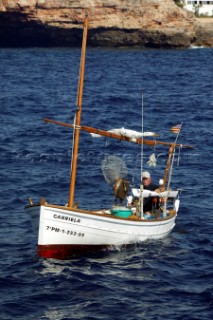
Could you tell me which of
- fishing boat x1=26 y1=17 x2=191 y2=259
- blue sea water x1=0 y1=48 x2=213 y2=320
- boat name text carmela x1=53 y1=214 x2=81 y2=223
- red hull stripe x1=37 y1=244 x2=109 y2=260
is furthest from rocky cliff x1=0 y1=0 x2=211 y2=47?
boat name text carmela x1=53 y1=214 x2=81 y2=223

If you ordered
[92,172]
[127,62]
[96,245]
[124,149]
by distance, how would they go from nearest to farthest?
[96,245] < [92,172] < [124,149] < [127,62]

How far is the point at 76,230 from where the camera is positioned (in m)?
27.6

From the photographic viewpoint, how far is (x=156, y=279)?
26359mm

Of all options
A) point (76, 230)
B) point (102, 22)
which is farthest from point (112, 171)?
point (102, 22)

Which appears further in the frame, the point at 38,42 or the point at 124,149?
the point at 38,42

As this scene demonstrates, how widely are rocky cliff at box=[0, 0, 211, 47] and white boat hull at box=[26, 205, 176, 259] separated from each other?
95.2 m

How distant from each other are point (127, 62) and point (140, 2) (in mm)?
25671

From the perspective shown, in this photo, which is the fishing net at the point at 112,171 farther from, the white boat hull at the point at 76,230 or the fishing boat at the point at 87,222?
the white boat hull at the point at 76,230

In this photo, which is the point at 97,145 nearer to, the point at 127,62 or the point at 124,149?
the point at 124,149

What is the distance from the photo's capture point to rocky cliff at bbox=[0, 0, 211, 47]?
4806 inches

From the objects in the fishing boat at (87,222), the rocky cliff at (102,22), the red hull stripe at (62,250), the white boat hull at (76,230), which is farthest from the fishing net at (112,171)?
the rocky cliff at (102,22)

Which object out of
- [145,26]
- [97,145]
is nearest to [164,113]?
[97,145]

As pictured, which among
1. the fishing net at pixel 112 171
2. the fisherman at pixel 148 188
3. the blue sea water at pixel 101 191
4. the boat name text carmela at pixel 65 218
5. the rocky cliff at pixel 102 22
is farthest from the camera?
the rocky cliff at pixel 102 22

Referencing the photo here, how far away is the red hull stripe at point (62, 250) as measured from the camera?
27.6 meters
